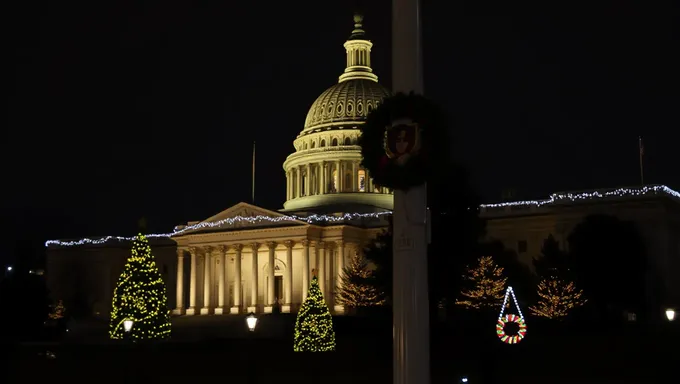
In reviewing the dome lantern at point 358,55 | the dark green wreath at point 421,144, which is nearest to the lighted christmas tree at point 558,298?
the dark green wreath at point 421,144

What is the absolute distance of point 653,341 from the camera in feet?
149

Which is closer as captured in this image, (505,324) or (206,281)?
(505,324)

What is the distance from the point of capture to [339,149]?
11694cm

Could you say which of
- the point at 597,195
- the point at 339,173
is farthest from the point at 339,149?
the point at 597,195

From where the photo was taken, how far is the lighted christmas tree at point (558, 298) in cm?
6738

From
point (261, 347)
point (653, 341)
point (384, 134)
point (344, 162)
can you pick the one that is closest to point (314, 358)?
point (261, 347)

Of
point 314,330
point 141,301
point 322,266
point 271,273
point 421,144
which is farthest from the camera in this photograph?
point 271,273

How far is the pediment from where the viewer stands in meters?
98.0

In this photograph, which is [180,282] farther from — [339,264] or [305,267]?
[339,264]

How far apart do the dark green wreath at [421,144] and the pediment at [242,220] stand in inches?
3282

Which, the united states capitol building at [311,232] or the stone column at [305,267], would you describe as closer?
the united states capitol building at [311,232]

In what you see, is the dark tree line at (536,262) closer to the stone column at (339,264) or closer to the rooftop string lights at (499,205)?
the rooftop string lights at (499,205)

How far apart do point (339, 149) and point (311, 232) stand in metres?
22.6

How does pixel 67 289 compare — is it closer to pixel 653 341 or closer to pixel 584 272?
pixel 584 272
